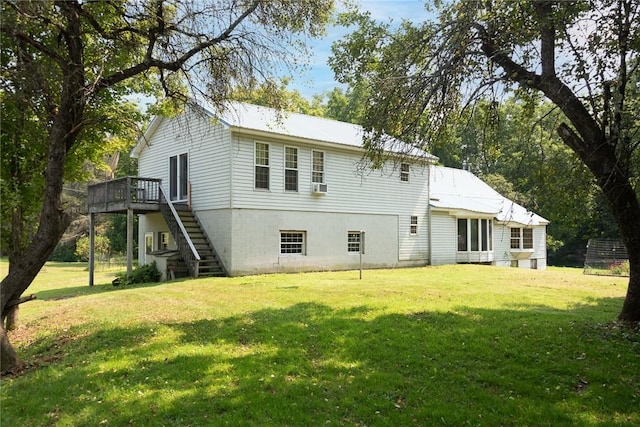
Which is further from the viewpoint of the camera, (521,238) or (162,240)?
(521,238)

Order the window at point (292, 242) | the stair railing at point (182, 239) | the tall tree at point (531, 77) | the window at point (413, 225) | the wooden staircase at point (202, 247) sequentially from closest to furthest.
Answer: the tall tree at point (531, 77), the stair railing at point (182, 239), the wooden staircase at point (202, 247), the window at point (292, 242), the window at point (413, 225)

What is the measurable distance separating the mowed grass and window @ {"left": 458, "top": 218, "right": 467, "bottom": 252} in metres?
13.7

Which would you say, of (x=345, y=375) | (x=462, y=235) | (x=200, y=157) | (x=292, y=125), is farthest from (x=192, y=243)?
(x=462, y=235)

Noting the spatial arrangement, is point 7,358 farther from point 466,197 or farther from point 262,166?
point 466,197

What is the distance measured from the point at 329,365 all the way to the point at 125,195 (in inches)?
520

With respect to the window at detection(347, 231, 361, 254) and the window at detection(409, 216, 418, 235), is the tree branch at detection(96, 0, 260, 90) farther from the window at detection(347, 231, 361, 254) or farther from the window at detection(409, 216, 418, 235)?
the window at detection(409, 216, 418, 235)

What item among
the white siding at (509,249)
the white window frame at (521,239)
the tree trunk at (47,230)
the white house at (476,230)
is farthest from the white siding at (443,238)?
the tree trunk at (47,230)

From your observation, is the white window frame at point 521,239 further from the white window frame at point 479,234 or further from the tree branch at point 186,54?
the tree branch at point 186,54

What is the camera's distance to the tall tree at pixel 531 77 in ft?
20.9

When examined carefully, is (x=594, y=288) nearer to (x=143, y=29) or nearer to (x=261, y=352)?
(x=261, y=352)

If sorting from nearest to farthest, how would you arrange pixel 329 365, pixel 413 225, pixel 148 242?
1. pixel 329 365
2. pixel 148 242
3. pixel 413 225

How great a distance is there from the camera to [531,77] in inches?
280

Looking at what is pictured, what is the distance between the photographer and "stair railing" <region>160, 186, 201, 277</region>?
1530cm

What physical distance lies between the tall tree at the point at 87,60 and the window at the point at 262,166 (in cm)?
654
